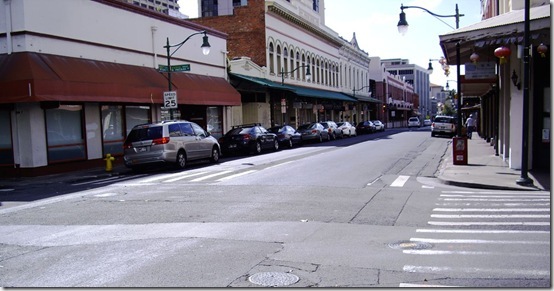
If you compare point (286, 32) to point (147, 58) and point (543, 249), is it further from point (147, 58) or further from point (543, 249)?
point (543, 249)

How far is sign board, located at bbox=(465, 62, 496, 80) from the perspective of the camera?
19.0m

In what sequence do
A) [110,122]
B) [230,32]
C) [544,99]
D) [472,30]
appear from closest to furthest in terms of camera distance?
[472,30]
[544,99]
[110,122]
[230,32]

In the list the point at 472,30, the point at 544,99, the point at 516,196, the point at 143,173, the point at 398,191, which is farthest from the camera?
the point at 143,173

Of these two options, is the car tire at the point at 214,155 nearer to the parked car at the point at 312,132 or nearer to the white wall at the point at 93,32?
the white wall at the point at 93,32

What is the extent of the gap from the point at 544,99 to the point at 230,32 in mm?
31768

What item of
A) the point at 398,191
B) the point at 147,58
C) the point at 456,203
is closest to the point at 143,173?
the point at 147,58

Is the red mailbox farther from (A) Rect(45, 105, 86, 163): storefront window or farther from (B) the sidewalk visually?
(A) Rect(45, 105, 86, 163): storefront window

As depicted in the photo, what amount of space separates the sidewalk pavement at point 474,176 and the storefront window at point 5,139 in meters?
1.18

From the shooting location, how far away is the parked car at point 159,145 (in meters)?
18.8

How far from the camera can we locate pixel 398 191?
12.6 metres

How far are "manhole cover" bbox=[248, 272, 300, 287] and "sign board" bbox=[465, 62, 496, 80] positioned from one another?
15531mm

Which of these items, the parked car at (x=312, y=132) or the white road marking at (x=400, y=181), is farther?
the parked car at (x=312, y=132)

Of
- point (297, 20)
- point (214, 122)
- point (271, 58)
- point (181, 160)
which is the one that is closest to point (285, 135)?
point (214, 122)

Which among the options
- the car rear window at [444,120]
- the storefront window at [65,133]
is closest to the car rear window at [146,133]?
the storefront window at [65,133]
